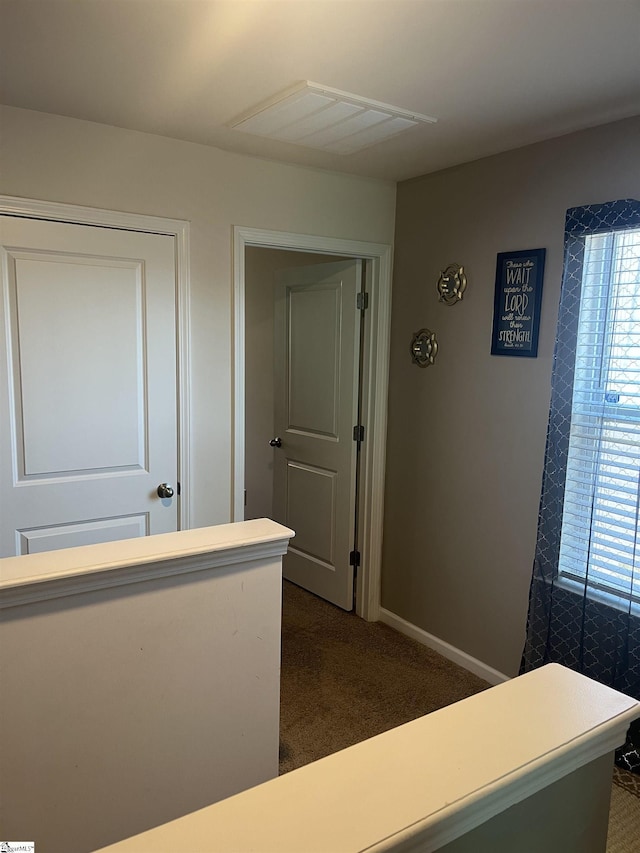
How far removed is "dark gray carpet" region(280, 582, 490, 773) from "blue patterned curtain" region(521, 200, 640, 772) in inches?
20.6

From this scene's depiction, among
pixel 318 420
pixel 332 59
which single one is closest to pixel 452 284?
pixel 318 420

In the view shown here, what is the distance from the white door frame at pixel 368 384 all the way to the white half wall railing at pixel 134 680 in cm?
Answer: 113

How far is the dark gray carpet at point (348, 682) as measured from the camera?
2.56 meters

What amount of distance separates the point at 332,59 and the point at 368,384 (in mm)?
1841

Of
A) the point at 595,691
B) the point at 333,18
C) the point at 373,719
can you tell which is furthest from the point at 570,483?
the point at 333,18

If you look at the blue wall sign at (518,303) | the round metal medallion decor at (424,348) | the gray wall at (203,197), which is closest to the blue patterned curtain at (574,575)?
the blue wall sign at (518,303)

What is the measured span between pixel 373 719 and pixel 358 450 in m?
1.41

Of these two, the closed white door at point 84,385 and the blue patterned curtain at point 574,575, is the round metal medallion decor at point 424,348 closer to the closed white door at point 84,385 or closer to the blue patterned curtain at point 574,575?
the blue patterned curtain at point 574,575

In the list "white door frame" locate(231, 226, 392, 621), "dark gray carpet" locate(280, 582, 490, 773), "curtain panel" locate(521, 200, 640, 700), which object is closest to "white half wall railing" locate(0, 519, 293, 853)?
"dark gray carpet" locate(280, 582, 490, 773)

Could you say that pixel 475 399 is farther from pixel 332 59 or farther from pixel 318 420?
pixel 332 59

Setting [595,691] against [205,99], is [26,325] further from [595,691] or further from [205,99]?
[595,691]

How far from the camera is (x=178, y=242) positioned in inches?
106

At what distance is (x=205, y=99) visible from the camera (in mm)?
2154

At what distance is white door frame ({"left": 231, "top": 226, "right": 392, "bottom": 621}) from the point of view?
9.54ft
